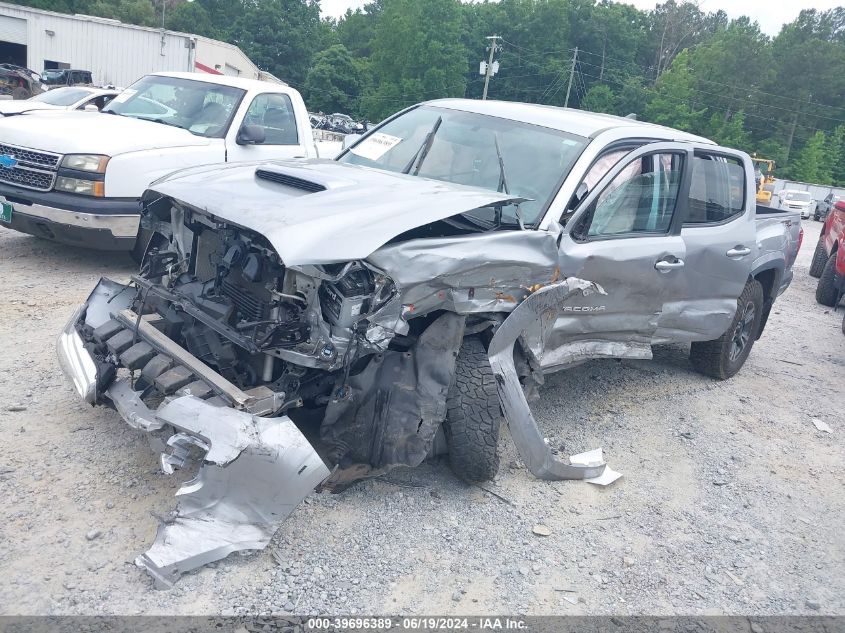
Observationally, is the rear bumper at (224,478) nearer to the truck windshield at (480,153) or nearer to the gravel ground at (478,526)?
the gravel ground at (478,526)

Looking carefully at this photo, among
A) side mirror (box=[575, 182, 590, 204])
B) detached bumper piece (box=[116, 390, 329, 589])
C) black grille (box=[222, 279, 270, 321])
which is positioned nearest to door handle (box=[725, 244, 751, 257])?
side mirror (box=[575, 182, 590, 204])

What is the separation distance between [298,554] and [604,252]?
2405 millimetres

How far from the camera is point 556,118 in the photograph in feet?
14.9

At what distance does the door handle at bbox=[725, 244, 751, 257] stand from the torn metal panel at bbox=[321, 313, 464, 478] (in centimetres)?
287

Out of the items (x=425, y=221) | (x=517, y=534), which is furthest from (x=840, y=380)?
(x=425, y=221)

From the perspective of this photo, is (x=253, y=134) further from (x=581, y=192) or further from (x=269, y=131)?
(x=581, y=192)

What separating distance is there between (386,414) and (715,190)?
11.0 ft

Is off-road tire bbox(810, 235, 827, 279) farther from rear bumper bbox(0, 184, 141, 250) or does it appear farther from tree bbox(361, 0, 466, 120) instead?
tree bbox(361, 0, 466, 120)

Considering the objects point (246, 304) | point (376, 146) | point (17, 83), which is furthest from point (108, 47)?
point (246, 304)

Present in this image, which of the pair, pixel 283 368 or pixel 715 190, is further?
pixel 715 190

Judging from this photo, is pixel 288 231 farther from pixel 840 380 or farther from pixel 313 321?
pixel 840 380

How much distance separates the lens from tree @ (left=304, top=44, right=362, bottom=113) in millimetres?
60531

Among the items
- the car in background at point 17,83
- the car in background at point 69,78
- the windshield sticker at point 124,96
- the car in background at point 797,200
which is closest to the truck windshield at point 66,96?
the windshield sticker at point 124,96

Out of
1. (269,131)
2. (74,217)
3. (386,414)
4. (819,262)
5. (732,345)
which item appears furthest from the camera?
(819,262)
